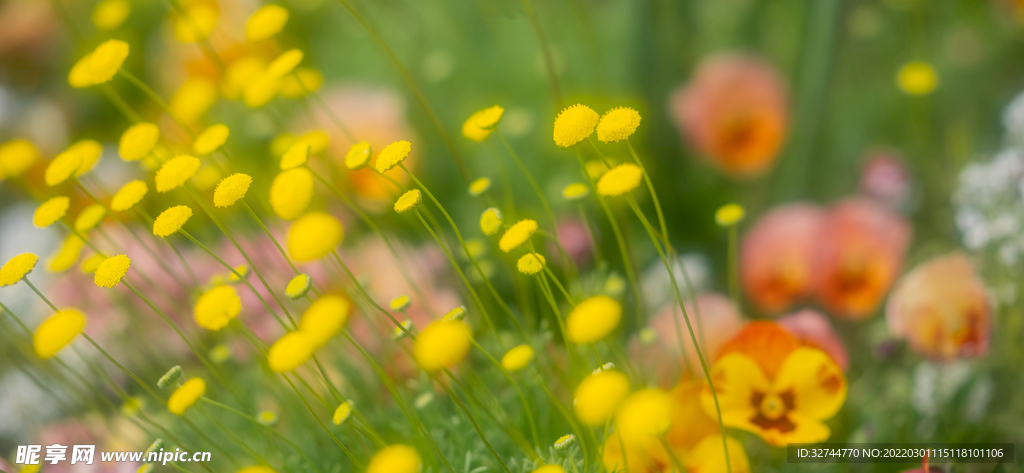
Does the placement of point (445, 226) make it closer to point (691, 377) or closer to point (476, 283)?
point (476, 283)

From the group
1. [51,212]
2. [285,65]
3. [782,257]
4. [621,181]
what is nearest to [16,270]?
[51,212]

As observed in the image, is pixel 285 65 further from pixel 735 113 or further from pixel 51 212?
pixel 735 113

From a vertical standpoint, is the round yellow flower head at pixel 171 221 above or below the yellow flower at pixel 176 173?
below

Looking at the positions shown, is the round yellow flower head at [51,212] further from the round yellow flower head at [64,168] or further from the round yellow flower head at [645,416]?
the round yellow flower head at [645,416]

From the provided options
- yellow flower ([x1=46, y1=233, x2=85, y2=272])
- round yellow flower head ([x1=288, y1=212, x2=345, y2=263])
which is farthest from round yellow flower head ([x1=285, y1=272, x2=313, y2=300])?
yellow flower ([x1=46, y1=233, x2=85, y2=272])

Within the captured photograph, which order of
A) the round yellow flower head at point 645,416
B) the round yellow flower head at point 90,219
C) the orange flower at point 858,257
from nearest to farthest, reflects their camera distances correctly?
1. the round yellow flower head at point 645,416
2. the round yellow flower head at point 90,219
3. the orange flower at point 858,257

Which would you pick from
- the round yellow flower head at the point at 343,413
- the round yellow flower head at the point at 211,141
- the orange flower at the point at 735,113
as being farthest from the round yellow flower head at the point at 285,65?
the orange flower at the point at 735,113

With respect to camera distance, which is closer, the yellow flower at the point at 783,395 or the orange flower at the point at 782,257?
the yellow flower at the point at 783,395
